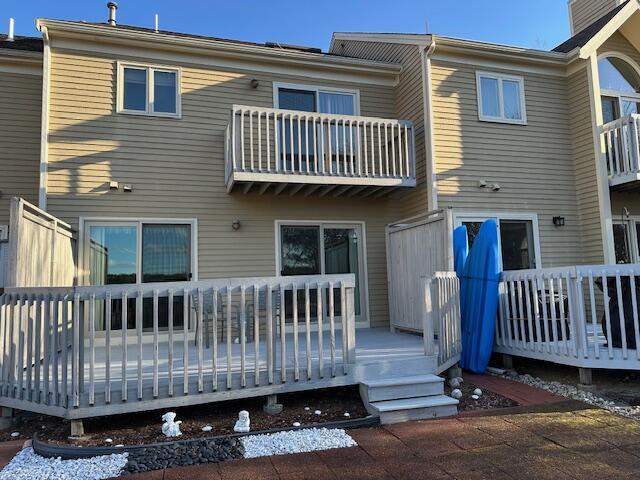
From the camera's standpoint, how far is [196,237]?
24.3 feet

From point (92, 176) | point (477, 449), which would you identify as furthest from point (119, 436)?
point (92, 176)

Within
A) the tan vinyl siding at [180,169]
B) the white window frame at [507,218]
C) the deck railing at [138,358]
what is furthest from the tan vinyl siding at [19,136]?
the white window frame at [507,218]

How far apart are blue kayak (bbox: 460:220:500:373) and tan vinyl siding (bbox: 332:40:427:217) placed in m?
1.98

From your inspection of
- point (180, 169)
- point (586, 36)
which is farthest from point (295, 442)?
point (586, 36)

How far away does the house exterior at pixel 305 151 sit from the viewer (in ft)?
23.4

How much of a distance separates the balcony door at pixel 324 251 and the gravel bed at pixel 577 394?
3161 mm

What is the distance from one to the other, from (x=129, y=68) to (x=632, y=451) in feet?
26.6

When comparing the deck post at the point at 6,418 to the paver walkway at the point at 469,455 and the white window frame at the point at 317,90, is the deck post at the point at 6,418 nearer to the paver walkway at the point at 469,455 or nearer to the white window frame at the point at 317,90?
the paver walkway at the point at 469,455

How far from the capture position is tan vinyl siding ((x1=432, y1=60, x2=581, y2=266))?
7.93m

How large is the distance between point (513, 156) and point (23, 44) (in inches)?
362

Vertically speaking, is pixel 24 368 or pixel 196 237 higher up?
pixel 196 237

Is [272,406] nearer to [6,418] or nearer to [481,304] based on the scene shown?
[6,418]

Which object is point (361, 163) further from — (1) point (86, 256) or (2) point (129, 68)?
(1) point (86, 256)

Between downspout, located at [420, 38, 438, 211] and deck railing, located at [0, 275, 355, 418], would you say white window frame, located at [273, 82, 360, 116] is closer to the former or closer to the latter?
downspout, located at [420, 38, 438, 211]
